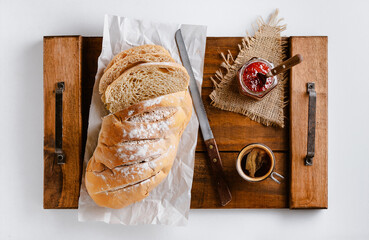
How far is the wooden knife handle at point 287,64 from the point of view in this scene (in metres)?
1.04

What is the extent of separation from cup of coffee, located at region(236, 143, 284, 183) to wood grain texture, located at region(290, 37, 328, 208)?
15 centimetres

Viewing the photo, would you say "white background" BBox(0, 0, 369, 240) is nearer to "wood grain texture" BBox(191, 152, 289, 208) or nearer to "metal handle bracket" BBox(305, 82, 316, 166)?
"wood grain texture" BBox(191, 152, 289, 208)

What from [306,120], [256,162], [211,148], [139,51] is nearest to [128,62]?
[139,51]

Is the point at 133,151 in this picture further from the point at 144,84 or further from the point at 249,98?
the point at 249,98

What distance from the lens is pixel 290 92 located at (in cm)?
127

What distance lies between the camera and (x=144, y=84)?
1139mm

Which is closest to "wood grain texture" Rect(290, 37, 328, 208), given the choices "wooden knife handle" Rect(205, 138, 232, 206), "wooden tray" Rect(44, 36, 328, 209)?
"wooden tray" Rect(44, 36, 328, 209)

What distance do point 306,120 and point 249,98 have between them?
0.25 meters

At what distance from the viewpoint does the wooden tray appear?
4.08ft
